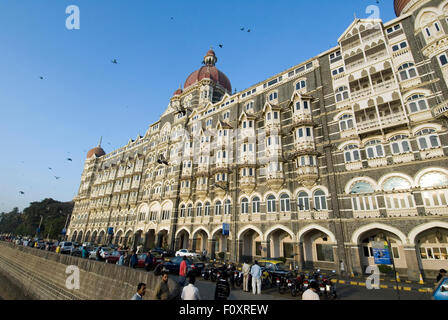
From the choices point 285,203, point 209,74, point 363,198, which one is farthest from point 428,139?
point 209,74

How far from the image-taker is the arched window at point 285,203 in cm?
2605

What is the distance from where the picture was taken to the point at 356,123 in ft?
76.7

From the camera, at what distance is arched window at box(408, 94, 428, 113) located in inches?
813

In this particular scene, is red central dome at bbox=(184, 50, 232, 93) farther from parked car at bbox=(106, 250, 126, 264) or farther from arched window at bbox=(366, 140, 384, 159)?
parked car at bbox=(106, 250, 126, 264)

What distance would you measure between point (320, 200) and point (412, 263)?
8806mm

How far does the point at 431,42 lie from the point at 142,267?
35166 mm

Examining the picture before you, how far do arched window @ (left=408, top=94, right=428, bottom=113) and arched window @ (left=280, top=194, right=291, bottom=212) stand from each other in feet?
49.5

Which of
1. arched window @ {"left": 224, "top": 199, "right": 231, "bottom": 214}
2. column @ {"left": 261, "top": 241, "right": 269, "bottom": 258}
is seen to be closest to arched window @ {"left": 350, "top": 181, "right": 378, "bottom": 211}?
column @ {"left": 261, "top": 241, "right": 269, "bottom": 258}

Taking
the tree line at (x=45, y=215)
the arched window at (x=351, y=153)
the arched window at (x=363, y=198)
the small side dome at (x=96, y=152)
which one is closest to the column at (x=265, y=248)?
the arched window at (x=363, y=198)

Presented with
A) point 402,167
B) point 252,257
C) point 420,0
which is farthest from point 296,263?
point 420,0

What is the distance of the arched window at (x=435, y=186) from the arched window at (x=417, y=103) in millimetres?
6253

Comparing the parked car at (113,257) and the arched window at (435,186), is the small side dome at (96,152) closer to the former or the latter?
the parked car at (113,257)

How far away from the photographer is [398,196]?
19984mm
